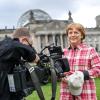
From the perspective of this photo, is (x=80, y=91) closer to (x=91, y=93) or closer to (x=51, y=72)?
(x=91, y=93)

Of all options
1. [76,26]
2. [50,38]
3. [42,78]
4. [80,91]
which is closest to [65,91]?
[80,91]

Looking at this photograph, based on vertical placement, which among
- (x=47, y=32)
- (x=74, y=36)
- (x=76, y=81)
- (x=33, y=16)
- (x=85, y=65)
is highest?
(x=33, y=16)

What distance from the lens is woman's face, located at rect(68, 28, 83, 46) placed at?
513cm

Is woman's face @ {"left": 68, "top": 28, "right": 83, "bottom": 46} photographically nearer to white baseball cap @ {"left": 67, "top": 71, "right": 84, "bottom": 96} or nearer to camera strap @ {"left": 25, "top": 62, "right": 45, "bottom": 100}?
white baseball cap @ {"left": 67, "top": 71, "right": 84, "bottom": 96}

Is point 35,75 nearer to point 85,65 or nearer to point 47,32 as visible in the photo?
point 85,65

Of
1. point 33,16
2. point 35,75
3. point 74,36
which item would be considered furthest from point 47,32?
point 35,75

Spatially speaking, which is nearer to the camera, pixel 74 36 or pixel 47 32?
pixel 74 36

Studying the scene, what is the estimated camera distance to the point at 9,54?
155 inches

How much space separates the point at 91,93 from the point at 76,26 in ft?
2.73

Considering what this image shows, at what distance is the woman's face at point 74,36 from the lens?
5.13 meters

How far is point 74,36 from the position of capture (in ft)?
16.8

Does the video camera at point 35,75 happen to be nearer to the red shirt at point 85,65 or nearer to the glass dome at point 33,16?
the red shirt at point 85,65

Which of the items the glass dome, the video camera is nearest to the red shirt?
the video camera

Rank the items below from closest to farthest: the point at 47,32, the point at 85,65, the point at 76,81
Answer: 1. the point at 76,81
2. the point at 85,65
3. the point at 47,32
